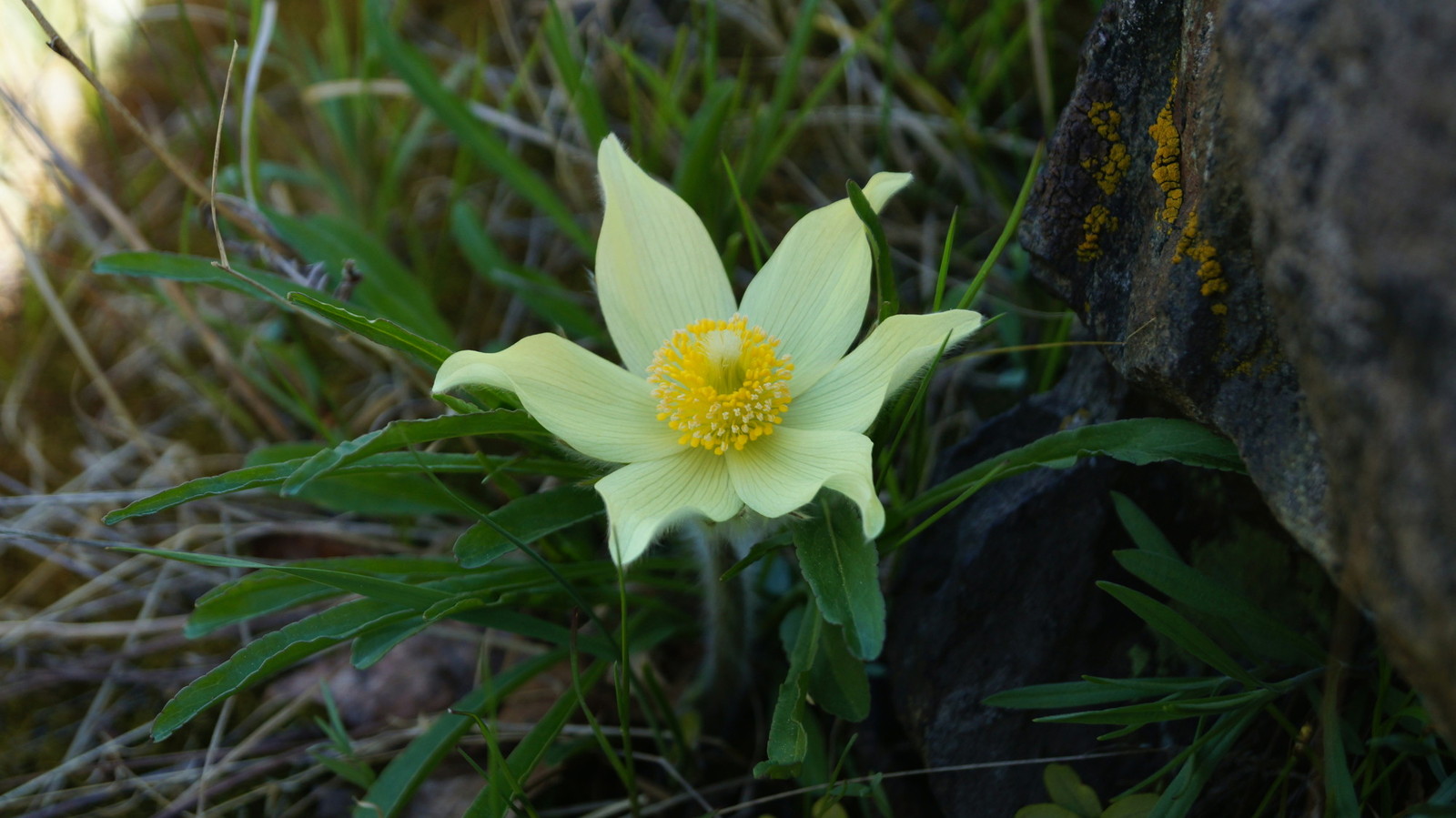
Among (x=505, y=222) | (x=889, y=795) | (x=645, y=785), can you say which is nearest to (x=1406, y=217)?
(x=889, y=795)

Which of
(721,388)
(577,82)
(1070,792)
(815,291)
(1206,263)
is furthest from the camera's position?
(577,82)

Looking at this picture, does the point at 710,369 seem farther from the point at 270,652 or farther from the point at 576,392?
the point at 270,652

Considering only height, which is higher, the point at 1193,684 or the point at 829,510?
the point at 829,510

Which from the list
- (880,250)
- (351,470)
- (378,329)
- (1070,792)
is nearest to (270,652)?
(351,470)

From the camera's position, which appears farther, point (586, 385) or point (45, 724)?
point (45, 724)

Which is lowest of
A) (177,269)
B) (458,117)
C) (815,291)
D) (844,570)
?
(844,570)

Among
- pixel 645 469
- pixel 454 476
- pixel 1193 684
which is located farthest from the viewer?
pixel 454 476

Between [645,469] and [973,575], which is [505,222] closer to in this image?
[645,469]
